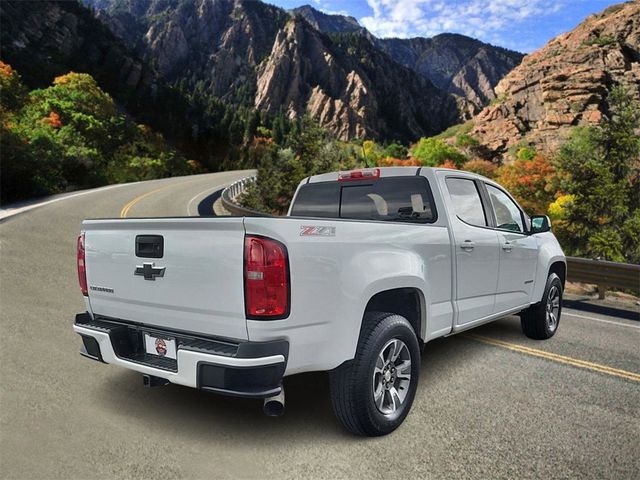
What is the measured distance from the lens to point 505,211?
5285 mm

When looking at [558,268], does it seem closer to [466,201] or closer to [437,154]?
[466,201]

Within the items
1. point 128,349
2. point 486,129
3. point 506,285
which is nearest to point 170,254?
point 128,349

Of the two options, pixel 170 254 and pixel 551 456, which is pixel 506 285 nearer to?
pixel 551 456

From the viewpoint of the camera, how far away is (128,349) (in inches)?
125

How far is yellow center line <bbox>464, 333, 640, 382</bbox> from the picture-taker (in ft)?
15.0

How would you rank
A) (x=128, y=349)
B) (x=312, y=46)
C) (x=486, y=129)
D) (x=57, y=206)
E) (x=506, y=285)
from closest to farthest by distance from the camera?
1. (x=128, y=349)
2. (x=506, y=285)
3. (x=57, y=206)
4. (x=486, y=129)
5. (x=312, y=46)

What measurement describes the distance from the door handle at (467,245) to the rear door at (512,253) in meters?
0.68

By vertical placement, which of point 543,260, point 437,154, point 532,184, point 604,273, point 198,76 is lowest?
point 532,184

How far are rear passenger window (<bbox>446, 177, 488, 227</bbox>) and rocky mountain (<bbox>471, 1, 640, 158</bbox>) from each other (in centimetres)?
6889

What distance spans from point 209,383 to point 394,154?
95.4 meters

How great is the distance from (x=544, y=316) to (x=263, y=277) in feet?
14.4

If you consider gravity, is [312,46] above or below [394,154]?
above

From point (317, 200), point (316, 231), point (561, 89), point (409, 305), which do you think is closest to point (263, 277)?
point (316, 231)

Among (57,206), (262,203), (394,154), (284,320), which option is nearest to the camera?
(284,320)
